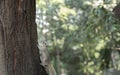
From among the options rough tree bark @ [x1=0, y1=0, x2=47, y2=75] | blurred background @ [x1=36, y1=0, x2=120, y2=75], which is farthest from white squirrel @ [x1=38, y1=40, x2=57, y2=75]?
blurred background @ [x1=36, y1=0, x2=120, y2=75]

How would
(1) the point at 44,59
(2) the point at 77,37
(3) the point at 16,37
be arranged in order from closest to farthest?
(3) the point at 16,37 < (1) the point at 44,59 < (2) the point at 77,37

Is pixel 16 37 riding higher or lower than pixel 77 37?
higher

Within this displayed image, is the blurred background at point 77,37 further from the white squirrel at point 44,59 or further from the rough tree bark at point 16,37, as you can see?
the rough tree bark at point 16,37

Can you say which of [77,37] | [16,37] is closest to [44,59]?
[16,37]

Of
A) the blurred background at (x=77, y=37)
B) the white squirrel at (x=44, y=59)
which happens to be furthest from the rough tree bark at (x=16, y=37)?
the blurred background at (x=77, y=37)

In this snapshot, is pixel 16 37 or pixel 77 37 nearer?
pixel 16 37

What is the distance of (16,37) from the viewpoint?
3.09 m

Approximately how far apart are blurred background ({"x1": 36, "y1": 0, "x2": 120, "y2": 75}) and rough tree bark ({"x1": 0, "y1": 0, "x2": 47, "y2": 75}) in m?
4.39

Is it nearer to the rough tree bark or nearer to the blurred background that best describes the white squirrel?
the rough tree bark

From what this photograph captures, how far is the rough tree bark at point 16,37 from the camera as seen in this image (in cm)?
301

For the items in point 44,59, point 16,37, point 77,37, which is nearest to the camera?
point 16,37

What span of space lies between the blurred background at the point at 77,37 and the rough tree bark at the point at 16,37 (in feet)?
14.4

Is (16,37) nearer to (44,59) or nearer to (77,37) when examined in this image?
(44,59)

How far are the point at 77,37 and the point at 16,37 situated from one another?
402 inches
